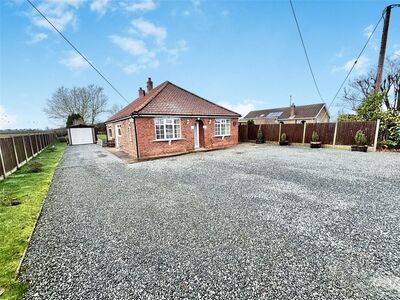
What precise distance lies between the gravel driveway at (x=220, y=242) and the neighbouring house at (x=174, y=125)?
631cm

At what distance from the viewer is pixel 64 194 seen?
582 centimetres

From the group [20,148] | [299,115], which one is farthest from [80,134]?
[299,115]

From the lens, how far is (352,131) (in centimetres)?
1326

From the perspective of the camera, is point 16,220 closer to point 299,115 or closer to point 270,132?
point 270,132

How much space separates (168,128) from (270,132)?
36.5 ft

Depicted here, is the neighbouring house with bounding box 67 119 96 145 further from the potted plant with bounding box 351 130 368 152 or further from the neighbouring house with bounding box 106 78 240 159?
the potted plant with bounding box 351 130 368 152

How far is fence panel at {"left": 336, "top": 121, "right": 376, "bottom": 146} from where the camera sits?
12453 mm

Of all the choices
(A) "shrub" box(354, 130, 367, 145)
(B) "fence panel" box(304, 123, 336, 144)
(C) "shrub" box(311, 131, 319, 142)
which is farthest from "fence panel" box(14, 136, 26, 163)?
(A) "shrub" box(354, 130, 367, 145)

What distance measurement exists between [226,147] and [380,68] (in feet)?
38.0

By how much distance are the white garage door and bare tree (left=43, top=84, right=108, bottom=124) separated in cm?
1378

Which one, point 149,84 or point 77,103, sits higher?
point 77,103

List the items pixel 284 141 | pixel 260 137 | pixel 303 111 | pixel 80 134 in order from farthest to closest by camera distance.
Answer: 1. pixel 303 111
2. pixel 80 134
3. pixel 260 137
4. pixel 284 141

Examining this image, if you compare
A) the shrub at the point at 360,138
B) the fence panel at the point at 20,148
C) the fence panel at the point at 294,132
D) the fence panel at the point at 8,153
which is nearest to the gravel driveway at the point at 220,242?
the fence panel at the point at 8,153

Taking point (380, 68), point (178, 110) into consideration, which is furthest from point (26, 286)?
point (380, 68)
